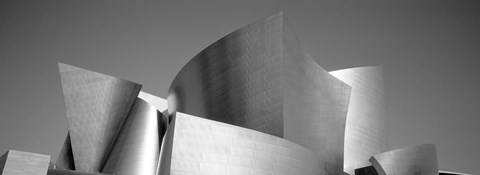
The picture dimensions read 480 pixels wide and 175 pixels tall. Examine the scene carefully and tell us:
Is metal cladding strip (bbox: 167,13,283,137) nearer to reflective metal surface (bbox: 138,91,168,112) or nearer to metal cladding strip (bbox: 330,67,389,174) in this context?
metal cladding strip (bbox: 330,67,389,174)

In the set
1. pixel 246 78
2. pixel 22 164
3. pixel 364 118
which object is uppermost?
pixel 364 118

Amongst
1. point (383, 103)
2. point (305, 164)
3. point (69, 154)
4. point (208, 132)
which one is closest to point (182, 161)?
point (208, 132)

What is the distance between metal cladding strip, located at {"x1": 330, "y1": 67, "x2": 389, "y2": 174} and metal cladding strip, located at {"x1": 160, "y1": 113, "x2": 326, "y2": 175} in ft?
35.2

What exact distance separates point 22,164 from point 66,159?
7.62 metres

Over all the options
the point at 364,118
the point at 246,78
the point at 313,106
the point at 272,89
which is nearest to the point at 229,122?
the point at 246,78

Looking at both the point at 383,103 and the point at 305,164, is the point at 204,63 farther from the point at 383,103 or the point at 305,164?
the point at 383,103

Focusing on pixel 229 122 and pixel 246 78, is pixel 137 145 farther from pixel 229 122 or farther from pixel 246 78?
pixel 246 78

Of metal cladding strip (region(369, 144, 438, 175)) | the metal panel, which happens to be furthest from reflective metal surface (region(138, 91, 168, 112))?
metal cladding strip (region(369, 144, 438, 175))

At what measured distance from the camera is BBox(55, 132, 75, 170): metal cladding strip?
18837 millimetres

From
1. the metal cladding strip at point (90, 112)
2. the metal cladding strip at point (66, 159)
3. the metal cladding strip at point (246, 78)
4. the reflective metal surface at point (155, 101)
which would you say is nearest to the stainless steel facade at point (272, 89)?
the metal cladding strip at point (246, 78)

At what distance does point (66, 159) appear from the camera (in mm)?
19141

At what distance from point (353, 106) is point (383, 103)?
2.87 meters

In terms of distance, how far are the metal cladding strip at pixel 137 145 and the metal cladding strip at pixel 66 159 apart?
1.29 meters

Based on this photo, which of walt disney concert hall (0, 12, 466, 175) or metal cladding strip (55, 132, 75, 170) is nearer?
walt disney concert hall (0, 12, 466, 175)
